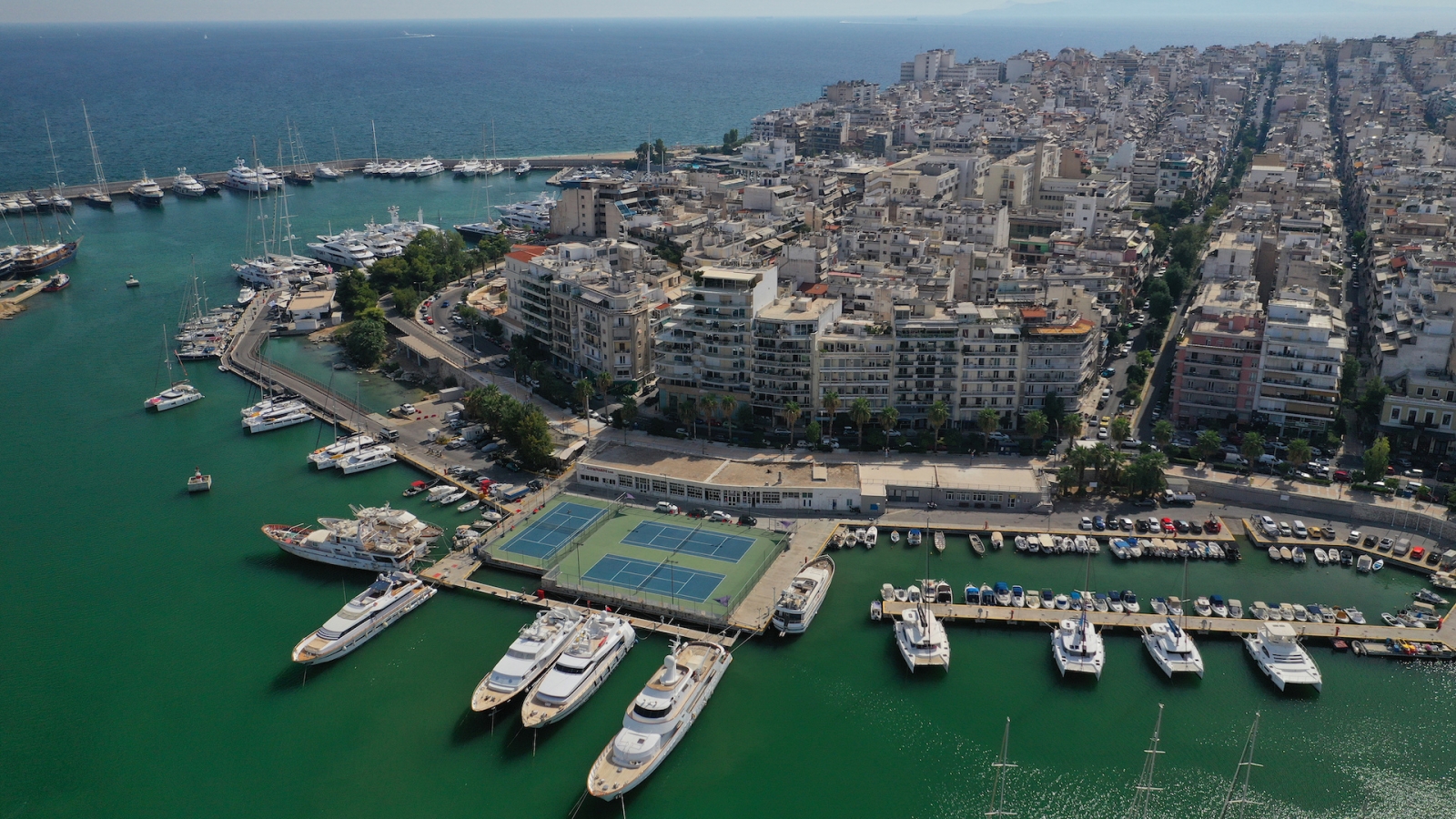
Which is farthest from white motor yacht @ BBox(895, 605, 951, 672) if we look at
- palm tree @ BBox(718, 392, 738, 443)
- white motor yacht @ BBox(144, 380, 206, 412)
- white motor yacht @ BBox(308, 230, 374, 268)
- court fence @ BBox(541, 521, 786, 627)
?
white motor yacht @ BBox(308, 230, 374, 268)

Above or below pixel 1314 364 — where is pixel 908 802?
below

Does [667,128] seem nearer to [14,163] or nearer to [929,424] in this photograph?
[14,163]

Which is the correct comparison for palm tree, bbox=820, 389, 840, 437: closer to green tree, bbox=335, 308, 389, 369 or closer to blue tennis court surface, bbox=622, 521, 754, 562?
blue tennis court surface, bbox=622, 521, 754, 562

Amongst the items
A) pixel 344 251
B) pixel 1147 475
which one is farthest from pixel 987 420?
pixel 344 251

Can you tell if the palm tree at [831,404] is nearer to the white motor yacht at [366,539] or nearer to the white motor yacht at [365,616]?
the white motor yacht at [366,539]

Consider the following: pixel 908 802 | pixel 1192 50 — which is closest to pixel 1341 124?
pixel 1192 50

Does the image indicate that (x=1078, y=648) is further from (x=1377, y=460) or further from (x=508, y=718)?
(x=1377, y=460)
